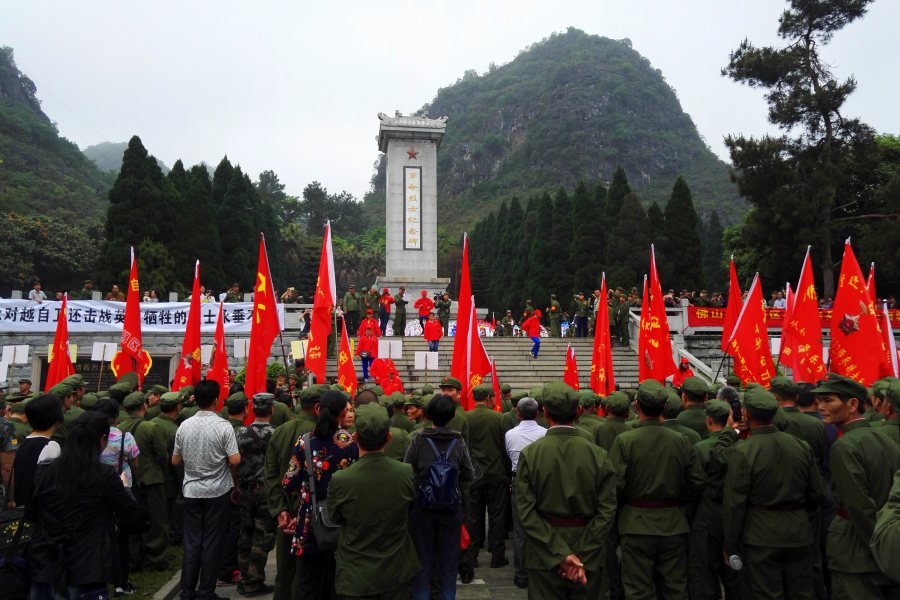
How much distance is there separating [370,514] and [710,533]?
8.24 feet

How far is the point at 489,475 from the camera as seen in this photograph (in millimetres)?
6605

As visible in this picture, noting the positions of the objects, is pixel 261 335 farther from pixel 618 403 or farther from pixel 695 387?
pixel 695 387

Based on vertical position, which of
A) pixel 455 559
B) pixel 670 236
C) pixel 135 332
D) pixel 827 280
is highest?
pixel 670 236

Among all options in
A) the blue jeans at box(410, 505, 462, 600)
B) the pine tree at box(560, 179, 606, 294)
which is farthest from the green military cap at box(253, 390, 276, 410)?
the pine tree at box(560, 179, 606, 294)

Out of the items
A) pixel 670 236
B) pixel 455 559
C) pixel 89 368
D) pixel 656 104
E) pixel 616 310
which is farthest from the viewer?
pixel 656 104

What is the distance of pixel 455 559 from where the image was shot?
Answer: 484cm

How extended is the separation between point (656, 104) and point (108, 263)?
105 meters

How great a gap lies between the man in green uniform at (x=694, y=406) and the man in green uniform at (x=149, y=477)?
15.3 ft

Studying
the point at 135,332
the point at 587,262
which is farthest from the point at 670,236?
the point at 135,332

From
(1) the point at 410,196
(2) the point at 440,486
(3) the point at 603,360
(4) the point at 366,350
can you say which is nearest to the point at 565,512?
(2) the point at 440,486

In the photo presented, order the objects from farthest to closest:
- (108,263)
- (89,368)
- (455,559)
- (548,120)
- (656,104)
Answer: (656,104), (548,120), (108,263), (89,368), (455,559)

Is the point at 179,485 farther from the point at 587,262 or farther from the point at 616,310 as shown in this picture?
the point at 587,262

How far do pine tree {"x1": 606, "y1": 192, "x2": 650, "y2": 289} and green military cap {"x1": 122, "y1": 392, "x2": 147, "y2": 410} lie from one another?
30312 millimetres

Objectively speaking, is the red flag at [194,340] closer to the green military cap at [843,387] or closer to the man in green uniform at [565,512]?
the man in green uniform at [565,512]
